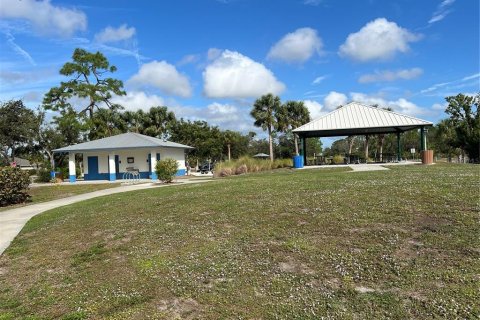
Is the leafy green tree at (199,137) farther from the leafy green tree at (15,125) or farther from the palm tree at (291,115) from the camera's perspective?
the leafy green tree at (15,125)

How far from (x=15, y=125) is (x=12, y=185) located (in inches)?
1207

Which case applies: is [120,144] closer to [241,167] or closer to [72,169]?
[72,169]

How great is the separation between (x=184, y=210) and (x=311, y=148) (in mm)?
70982

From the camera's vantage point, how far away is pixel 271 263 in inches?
232

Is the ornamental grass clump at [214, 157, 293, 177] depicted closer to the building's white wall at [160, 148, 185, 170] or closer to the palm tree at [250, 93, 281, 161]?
the building's white wall at [160, 148, 185, 170]

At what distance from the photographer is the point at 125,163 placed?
3612cm

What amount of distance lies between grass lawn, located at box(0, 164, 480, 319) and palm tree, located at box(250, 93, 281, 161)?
140ft

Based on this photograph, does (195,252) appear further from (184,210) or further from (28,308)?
(184,210)

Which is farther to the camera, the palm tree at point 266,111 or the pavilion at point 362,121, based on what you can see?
the palm tree at point 266,111

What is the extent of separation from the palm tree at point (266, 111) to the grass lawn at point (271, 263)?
42665mm

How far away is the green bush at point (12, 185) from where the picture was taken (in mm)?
18188

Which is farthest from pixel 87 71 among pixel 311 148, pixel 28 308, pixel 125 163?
pixel 28 308

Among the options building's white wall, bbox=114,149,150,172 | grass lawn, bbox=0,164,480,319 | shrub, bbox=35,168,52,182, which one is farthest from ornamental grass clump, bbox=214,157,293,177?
grass lawn, bbox=0,164,480,319

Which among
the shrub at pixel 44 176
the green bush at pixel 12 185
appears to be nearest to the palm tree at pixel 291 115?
the shrub at pixel 44 176
